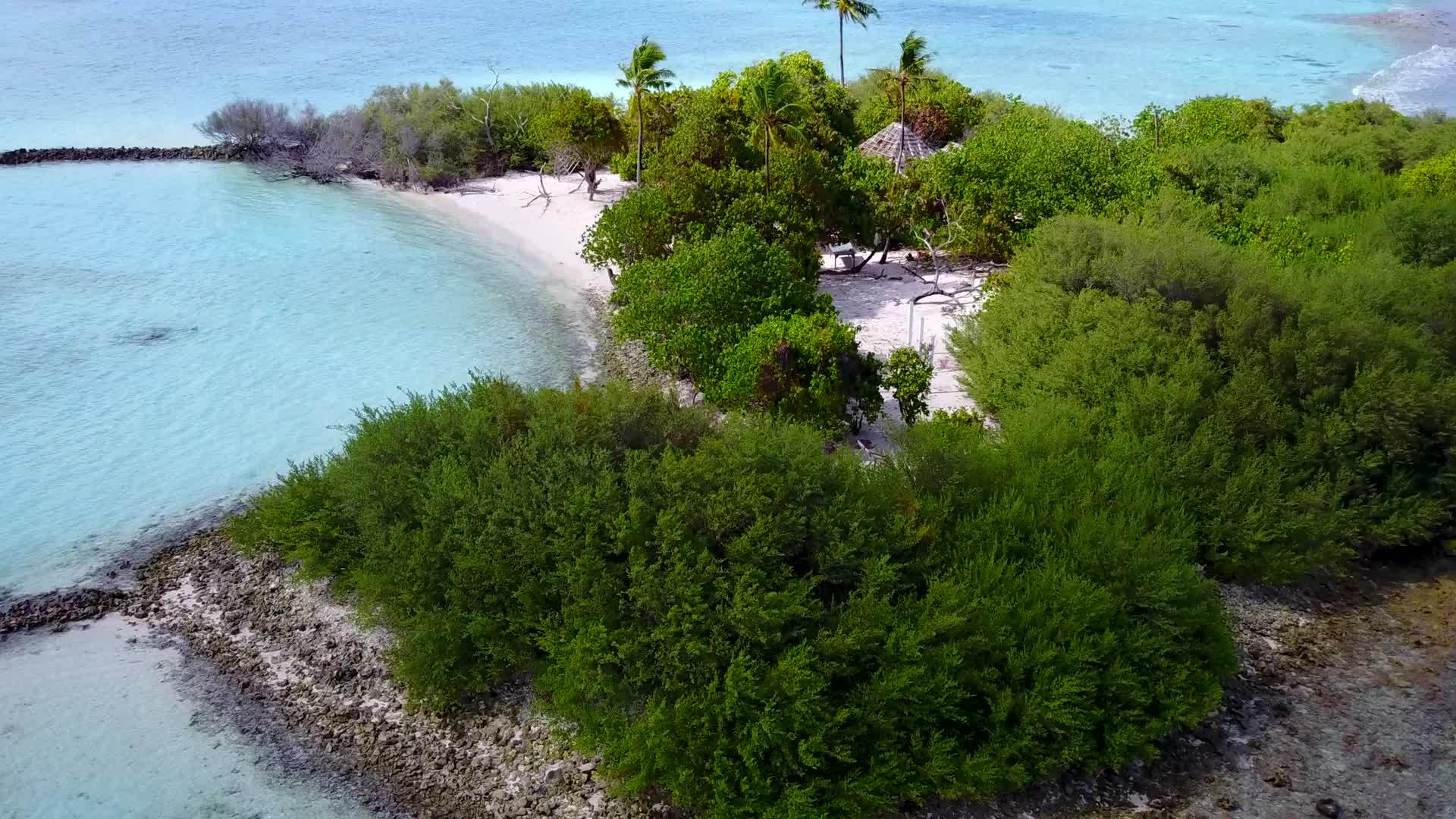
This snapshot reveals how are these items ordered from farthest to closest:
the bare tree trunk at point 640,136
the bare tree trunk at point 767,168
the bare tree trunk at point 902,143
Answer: the bare tree trunk at point 640,136 < the bare tree trunk at point 902,143 < the bare tree trunk at point 767,168

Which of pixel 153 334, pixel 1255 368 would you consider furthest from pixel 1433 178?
pixel 153 334

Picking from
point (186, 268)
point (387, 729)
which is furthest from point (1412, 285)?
point (186, 268)

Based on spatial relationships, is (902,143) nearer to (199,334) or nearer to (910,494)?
(910,494)

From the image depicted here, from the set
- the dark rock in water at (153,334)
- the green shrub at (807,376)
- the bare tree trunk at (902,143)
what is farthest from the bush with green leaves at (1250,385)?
the dark rock in water at (153,334)

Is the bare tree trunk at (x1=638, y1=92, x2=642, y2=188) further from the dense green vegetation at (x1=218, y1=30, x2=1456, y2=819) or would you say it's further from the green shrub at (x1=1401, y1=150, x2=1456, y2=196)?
the green shrub at (x1=1401, y1=150, x2=1456, y2=196)

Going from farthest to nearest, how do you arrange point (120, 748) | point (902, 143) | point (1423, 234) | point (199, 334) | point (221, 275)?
point (902, 143) < point (221, 275) < point (199, 334) < point (1423, 234) < point (120, 748)

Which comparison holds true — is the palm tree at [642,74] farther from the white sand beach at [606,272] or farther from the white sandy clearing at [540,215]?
the white sandy clearing at [540,215]

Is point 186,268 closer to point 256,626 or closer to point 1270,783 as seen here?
point 256,626

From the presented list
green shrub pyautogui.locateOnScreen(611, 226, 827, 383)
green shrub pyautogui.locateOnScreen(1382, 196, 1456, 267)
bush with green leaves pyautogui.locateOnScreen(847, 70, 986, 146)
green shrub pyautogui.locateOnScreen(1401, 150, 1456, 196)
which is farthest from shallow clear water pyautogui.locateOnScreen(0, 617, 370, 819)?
green shrub pyautogui.locateOnScreen(1401, 150, 1456, 196)
